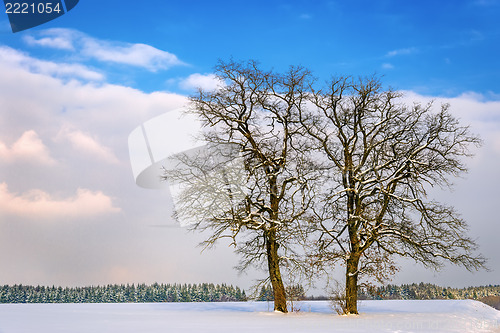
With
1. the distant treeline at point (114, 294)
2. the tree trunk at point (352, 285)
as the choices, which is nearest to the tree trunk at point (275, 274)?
the tree trunk at point (352, 285)

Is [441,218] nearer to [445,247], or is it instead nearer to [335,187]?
[445,247]

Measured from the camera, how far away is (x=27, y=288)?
68.1 m

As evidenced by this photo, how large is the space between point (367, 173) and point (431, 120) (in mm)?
4121

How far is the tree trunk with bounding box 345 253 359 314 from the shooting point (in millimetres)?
21656

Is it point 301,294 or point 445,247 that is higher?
point 445,247

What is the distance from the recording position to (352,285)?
21828 mm

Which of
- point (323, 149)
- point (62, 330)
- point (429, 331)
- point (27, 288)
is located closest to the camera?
point (62, 330)

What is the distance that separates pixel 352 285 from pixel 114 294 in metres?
56.1

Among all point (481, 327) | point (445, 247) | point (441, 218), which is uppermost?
point (441, 218)

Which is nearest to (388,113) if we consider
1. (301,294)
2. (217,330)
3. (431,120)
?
(431,120)

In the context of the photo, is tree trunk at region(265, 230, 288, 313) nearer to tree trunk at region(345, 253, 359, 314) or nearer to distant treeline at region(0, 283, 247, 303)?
tree trunk at region(345, 253, 359, 314)

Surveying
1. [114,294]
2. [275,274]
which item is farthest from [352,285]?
[114,294]

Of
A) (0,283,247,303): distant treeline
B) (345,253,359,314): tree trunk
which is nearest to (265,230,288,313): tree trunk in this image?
(345,253,359,314): tree trunk

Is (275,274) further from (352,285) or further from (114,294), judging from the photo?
(114,294)
